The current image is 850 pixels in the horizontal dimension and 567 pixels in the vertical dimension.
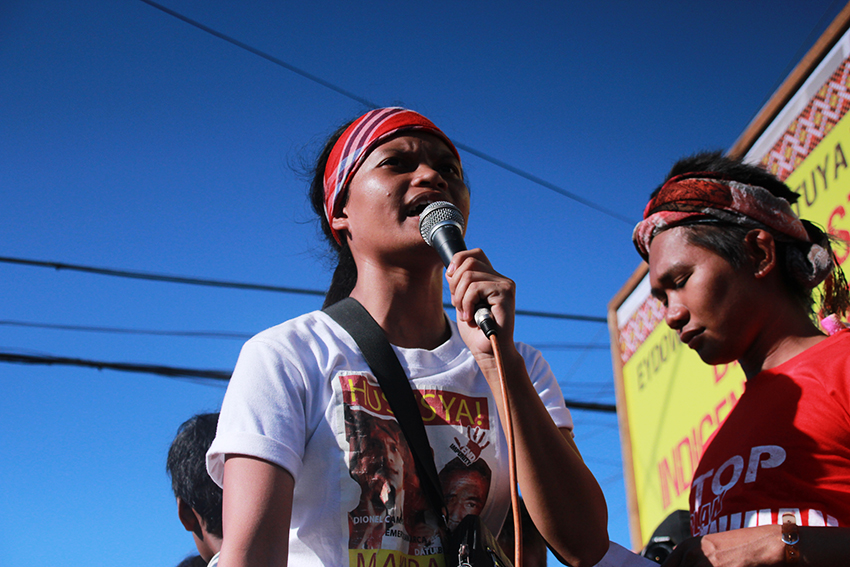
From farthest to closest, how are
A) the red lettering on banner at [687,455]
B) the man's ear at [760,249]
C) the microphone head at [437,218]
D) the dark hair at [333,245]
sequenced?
the red lettering on banner at [687,455] → the man's ear at [760,249] → the dark hair at [333,245] → the microphone head at [437,218]

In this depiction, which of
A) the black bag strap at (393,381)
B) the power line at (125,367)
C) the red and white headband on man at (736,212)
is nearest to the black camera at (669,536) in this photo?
the red and white headband on man at (736,212)

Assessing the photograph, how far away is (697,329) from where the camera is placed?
2.12 meters

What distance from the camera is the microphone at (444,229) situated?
4.83 ft

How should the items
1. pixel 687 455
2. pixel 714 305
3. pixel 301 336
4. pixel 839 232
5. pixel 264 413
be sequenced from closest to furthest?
pixel 264 413
pixel 301 336
pixel 714 305
pixel 839 232
pixel 687 455

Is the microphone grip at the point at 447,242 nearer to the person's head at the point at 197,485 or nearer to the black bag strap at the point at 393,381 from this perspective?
the black bag strap at the point at 393,381

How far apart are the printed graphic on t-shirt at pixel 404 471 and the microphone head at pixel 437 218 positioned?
0.35 metres

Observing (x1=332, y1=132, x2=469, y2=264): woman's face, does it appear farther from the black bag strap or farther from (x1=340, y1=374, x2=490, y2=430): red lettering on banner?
(x1=340, y1=374, x2=490, y2=430): red lettering on banner

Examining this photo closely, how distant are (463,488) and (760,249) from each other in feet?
4.33

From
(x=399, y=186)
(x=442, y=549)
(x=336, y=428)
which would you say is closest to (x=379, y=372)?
(x=336, y=428)

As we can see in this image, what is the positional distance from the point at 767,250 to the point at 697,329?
0.34 m

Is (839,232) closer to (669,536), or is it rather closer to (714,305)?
(714,305)

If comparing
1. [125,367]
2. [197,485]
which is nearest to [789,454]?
[197,485]

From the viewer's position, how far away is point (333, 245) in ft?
7.29

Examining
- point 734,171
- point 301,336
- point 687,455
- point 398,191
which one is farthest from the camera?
point 687,455
